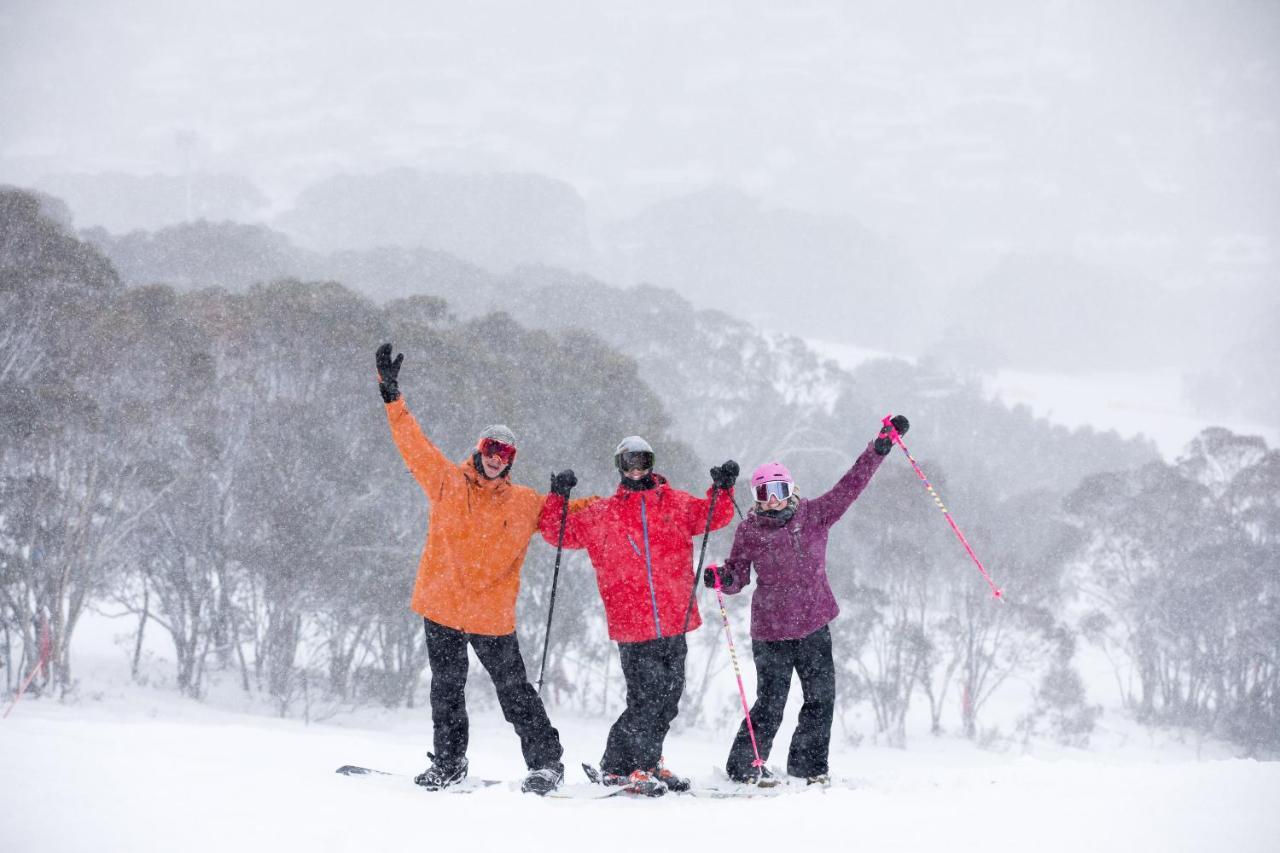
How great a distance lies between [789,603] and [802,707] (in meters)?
0.53

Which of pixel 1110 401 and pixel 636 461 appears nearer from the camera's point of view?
pixel 636 461

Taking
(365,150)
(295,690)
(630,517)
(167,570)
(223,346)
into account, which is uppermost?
(365,150)

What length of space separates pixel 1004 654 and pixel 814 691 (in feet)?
84.7

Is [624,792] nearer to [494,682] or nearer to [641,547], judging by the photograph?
[494,682]

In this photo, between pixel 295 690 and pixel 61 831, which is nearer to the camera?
pixel 61 831

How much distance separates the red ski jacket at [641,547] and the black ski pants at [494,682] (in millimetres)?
499

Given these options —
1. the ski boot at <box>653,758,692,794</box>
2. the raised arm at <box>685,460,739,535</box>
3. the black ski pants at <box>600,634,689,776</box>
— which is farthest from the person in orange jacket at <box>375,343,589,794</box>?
the raised arm at <box>685,460,739,535</box>

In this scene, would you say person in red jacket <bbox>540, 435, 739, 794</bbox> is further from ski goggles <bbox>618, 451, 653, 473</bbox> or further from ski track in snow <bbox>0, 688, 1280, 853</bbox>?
ski track in snow <bbox>0, 688, 1280, 853</bbox>

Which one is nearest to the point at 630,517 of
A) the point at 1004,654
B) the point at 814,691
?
the point at 814,691

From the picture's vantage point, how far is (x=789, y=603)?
434 cm

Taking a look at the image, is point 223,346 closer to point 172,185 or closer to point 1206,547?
point 1206,547

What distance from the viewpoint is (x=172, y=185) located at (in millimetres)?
80938

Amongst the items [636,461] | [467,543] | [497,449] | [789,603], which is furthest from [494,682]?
[789,603]

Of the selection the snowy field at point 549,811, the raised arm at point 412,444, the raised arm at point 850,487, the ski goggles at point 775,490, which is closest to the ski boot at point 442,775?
the snowy field at point 549,811
